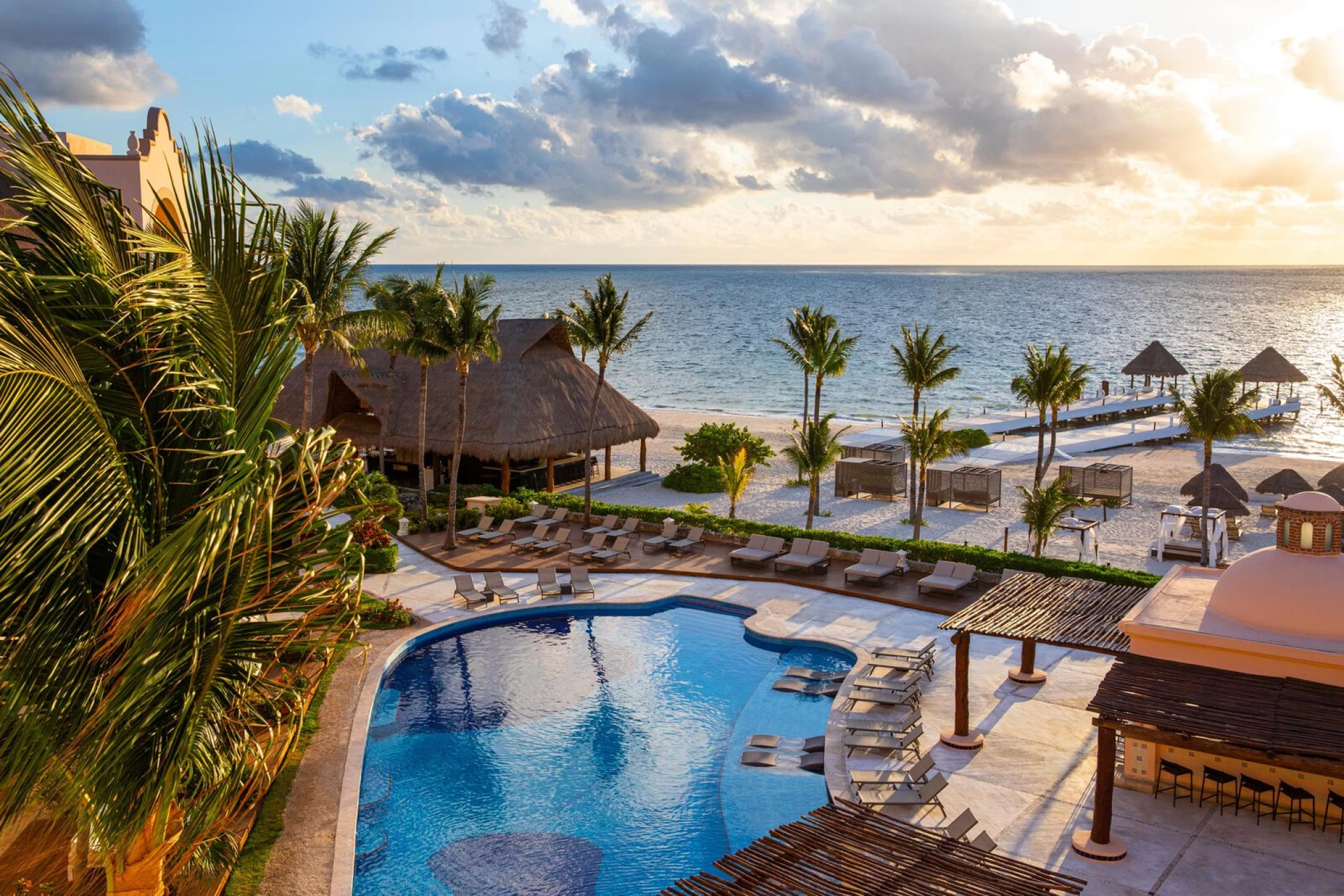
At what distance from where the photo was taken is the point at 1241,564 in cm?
1314

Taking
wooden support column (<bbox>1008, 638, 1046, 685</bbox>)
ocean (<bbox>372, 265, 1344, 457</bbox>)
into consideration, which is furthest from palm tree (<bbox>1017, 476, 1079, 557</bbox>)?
ocean (<bbox>372, 265, 1344, 457</bbox>)

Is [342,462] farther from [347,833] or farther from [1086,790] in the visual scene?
[1086,790]

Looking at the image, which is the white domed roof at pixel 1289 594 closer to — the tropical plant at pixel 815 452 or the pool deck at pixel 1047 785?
the pool deck at pixel 1047 785

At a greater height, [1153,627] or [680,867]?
[1153,627]

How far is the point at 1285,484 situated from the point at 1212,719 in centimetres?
2162

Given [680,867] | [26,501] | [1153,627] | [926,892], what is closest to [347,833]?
[680,867]

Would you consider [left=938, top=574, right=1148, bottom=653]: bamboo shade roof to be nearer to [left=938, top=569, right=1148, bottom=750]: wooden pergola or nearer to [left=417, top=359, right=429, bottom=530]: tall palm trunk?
[left=938, top=569, right=1148, bottom=750]: wooden pergola

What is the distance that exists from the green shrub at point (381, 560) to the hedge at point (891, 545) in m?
6.17

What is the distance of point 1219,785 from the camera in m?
12.7

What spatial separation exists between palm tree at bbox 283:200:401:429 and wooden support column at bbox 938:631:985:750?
1494 cm

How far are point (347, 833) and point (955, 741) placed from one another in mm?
8536

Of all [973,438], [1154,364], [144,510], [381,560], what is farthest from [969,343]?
[144,510]

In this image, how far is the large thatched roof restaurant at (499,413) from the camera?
30.9 metres

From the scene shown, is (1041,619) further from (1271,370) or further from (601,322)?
(1271,370)
